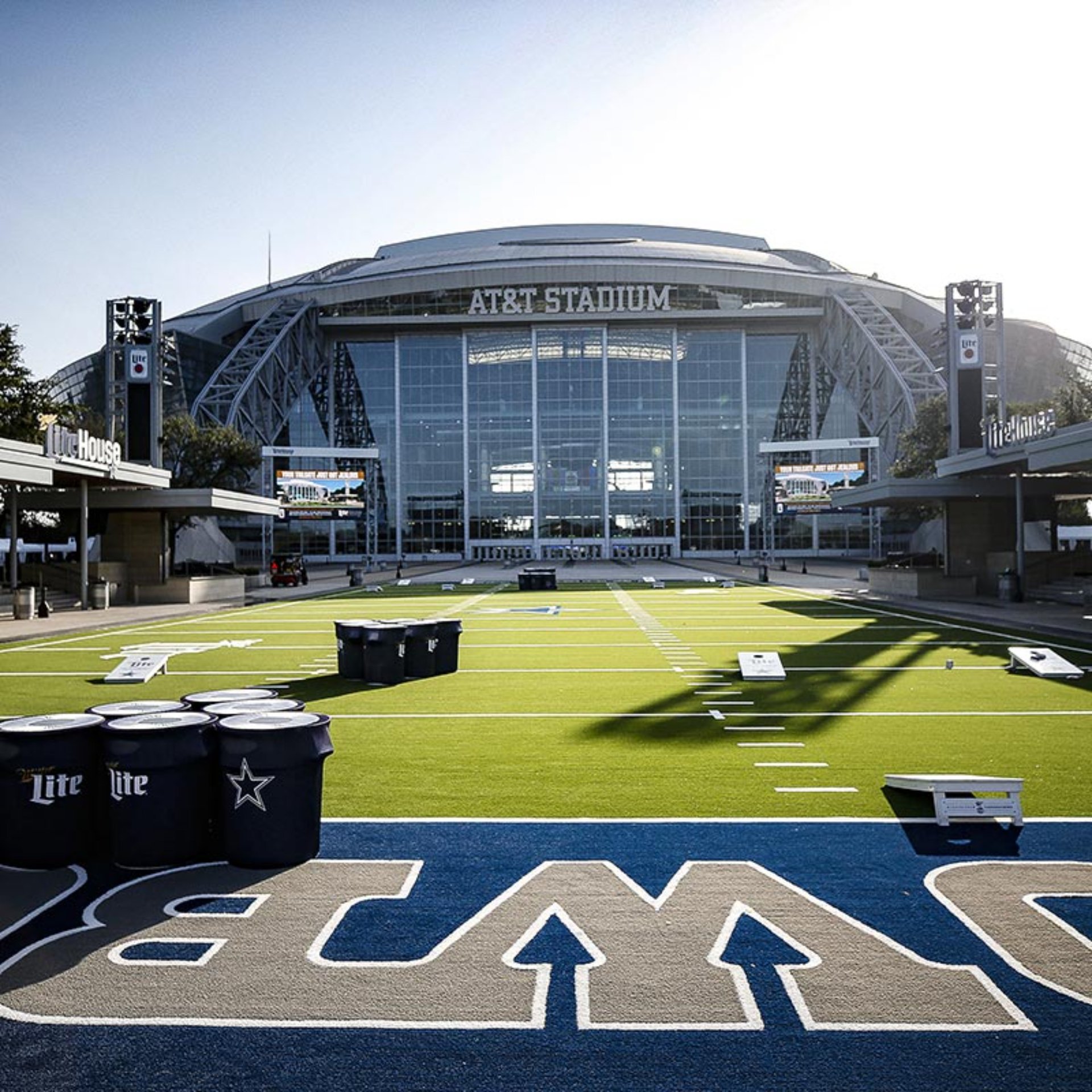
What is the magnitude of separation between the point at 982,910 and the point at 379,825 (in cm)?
418

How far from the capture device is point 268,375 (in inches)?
3524

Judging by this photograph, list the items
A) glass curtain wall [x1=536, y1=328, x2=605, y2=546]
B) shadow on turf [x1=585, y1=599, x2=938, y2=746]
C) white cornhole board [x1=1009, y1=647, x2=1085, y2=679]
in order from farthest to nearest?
glass curtain wall [x1=536, y1=328, x2=605, y2=546], white cornhole board [x1=1009, y1=647, x2=1085, y2=679], shadow on turf [x1=585, y1=599, x2=938, y2=746]

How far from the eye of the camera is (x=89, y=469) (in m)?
31.3

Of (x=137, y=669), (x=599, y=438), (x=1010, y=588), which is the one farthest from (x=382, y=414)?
(x=137, y=669)

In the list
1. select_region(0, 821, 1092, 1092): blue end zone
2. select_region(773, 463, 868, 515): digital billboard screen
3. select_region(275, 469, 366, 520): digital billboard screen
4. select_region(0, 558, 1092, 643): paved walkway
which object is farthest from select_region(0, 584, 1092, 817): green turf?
select_region(773, 463, 868, 515): digital billboard screen

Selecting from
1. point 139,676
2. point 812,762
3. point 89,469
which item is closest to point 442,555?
point 89,469

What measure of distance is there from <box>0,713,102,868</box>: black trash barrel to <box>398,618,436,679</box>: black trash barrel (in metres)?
9.24

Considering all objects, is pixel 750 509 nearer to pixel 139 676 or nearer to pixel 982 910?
pixel 139 676

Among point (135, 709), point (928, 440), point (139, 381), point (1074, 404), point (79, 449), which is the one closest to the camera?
point (135, 709)

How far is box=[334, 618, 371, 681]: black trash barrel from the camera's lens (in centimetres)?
1517

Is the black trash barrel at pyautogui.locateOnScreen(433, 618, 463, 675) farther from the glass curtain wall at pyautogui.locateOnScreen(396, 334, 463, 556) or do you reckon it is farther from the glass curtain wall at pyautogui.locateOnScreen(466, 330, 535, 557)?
the glass curtain wall at pyautogui.locateOnScreen(396, 334, 463, 556)

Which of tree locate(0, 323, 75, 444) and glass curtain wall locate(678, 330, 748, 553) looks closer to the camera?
tree locate(0, 323, 75, 444)

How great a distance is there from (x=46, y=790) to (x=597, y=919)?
3631mm

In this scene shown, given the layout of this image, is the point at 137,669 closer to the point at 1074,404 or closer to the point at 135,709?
the point at 135,709
